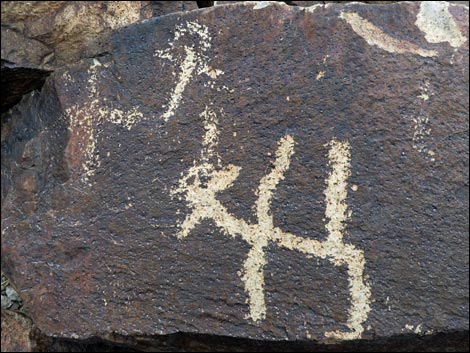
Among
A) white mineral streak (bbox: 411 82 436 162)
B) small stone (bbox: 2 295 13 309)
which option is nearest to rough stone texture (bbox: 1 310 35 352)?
small stone (bbox: 2 295 13 309)

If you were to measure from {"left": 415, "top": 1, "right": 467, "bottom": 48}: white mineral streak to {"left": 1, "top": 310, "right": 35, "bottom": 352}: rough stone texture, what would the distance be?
3.27 ft

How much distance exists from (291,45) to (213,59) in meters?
0.14

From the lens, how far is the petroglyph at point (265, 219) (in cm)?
102

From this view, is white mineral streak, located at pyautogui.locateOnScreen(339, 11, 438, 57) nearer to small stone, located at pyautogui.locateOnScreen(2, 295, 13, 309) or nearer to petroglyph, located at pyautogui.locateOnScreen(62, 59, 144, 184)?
petroglyph, located at pyautogui.locateOnScreen(62, 59, 144, 184)

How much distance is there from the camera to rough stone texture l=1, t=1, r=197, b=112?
1.26 m

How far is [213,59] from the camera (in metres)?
1.08

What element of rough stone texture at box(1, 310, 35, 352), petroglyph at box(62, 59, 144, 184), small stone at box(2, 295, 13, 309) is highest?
petroglyph at box(62, 59, 144, 184)

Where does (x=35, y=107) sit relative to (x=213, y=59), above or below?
below

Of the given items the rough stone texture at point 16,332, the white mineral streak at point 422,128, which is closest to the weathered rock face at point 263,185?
the white mineral streak at point 422,128

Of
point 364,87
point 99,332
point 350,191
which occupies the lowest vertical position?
point 99,332

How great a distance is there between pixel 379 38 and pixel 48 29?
2.29ft

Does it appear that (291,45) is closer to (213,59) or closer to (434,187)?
(213,59)

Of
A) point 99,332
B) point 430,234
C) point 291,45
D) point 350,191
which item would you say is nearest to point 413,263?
point 430,234

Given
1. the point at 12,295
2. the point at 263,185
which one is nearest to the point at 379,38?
the point at 263,185
